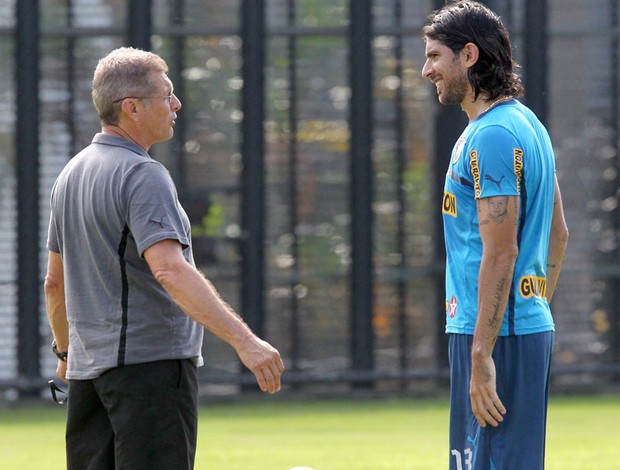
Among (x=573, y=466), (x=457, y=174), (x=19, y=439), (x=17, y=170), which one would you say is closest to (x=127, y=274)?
(x=457, y=174)

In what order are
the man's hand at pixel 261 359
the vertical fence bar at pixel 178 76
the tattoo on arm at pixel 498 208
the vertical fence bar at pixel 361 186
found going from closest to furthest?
the tattoo on arm at pixel 498 208, the man's hand at pixel 261 359, the vertical fence bar at pixel 178 76, the vertical fence bar at pixel 361 186

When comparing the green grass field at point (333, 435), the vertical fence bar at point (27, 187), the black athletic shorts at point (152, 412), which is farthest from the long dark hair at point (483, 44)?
the vertical fence bar at point (27, 187)

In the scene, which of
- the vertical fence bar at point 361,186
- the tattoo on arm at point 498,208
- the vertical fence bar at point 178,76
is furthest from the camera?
the vertical fence bar at point 361,186

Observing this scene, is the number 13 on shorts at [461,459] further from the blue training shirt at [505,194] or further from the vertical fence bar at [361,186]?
the vertical fence bar at [361,186]

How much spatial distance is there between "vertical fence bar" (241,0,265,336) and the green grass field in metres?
0.84

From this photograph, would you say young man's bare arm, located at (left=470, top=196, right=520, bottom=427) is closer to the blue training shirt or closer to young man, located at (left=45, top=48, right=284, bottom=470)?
the blue training shirt

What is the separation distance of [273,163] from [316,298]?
111 centimetres

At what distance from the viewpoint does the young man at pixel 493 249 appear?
3873 mm

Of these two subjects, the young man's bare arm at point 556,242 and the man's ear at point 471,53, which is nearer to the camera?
the man's ear at point 471,53

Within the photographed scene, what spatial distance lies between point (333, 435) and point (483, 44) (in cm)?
537

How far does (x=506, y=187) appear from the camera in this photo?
387 centimetres

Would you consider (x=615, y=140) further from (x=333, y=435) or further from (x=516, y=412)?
(x=516, y=412)

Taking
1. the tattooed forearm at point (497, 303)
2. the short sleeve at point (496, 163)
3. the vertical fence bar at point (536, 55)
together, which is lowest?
the tattooed forearm at point (497, 303)

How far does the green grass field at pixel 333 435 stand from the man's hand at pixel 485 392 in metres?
3.73
